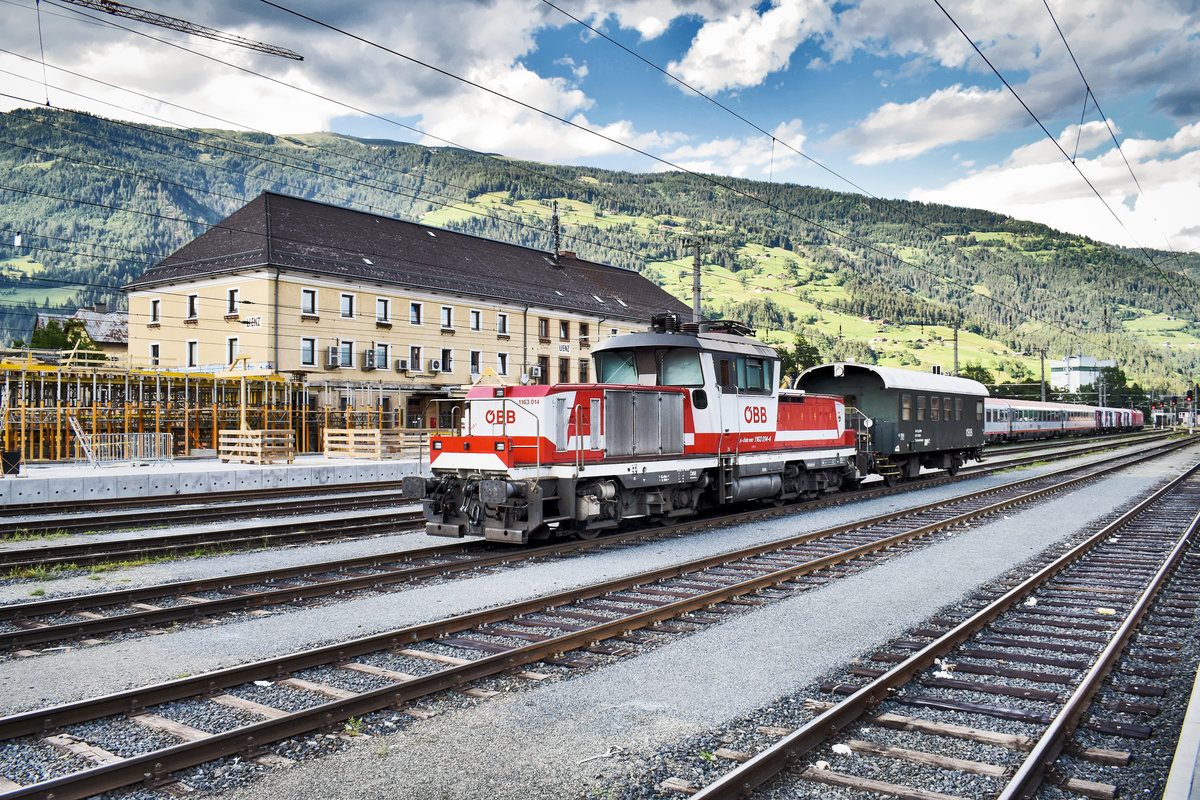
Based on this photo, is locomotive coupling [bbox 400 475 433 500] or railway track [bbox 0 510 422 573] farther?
locomotive coupling [bbox 400 475 433 500]

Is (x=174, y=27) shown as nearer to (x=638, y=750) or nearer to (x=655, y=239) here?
(x=638, y=750)

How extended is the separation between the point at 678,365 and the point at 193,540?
9.00 m

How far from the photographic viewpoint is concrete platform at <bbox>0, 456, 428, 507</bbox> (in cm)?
1961

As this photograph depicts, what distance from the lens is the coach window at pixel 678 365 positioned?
14352 millimetres

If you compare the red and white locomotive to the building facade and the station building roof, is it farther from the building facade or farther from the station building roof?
the station building roof

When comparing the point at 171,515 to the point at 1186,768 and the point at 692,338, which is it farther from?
the point at 1186,768

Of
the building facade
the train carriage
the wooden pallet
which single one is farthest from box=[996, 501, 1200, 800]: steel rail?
the building facade

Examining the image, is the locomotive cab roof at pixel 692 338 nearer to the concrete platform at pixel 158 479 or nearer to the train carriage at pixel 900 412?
the train carriage at pixel 900 412

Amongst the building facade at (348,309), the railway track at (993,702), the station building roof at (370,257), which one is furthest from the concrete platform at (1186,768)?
the station building roof at (370,257)

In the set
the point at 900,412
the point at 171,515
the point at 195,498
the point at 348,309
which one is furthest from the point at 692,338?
the point at 348,309

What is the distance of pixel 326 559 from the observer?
38.0 feet

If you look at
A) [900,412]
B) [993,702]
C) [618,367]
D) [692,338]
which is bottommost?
[993,702]

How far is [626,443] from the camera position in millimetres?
12852

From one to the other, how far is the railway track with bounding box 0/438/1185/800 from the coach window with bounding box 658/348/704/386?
422cm
